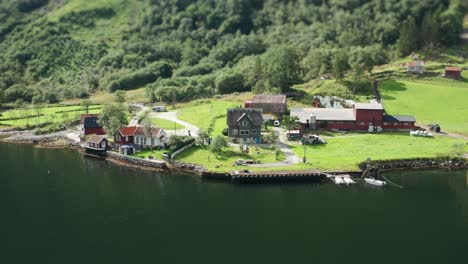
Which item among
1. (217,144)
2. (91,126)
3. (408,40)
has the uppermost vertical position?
(408,40)

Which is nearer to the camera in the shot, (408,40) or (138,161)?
(138,161)

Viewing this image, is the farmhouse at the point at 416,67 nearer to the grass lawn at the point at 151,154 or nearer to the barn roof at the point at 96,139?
the grass lawn at the point at 151,154

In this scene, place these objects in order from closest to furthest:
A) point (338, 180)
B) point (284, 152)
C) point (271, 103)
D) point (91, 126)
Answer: point (338, 180)
point (284, 152)
point (91, 126)
point (271, 103)

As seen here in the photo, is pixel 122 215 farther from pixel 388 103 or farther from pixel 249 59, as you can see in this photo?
pixel 249 59

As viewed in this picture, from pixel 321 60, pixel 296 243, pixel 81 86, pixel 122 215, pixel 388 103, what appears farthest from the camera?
pixel 81 86

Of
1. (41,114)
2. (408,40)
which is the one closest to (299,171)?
(41,114)

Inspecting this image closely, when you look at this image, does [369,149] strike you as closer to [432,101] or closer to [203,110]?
[432,101]

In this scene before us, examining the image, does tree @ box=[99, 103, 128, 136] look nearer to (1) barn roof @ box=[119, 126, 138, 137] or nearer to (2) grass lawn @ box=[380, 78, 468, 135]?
(1) barn roof @ box=[119, 126, 138, 137]

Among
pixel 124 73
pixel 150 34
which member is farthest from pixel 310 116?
pixel 150 34
